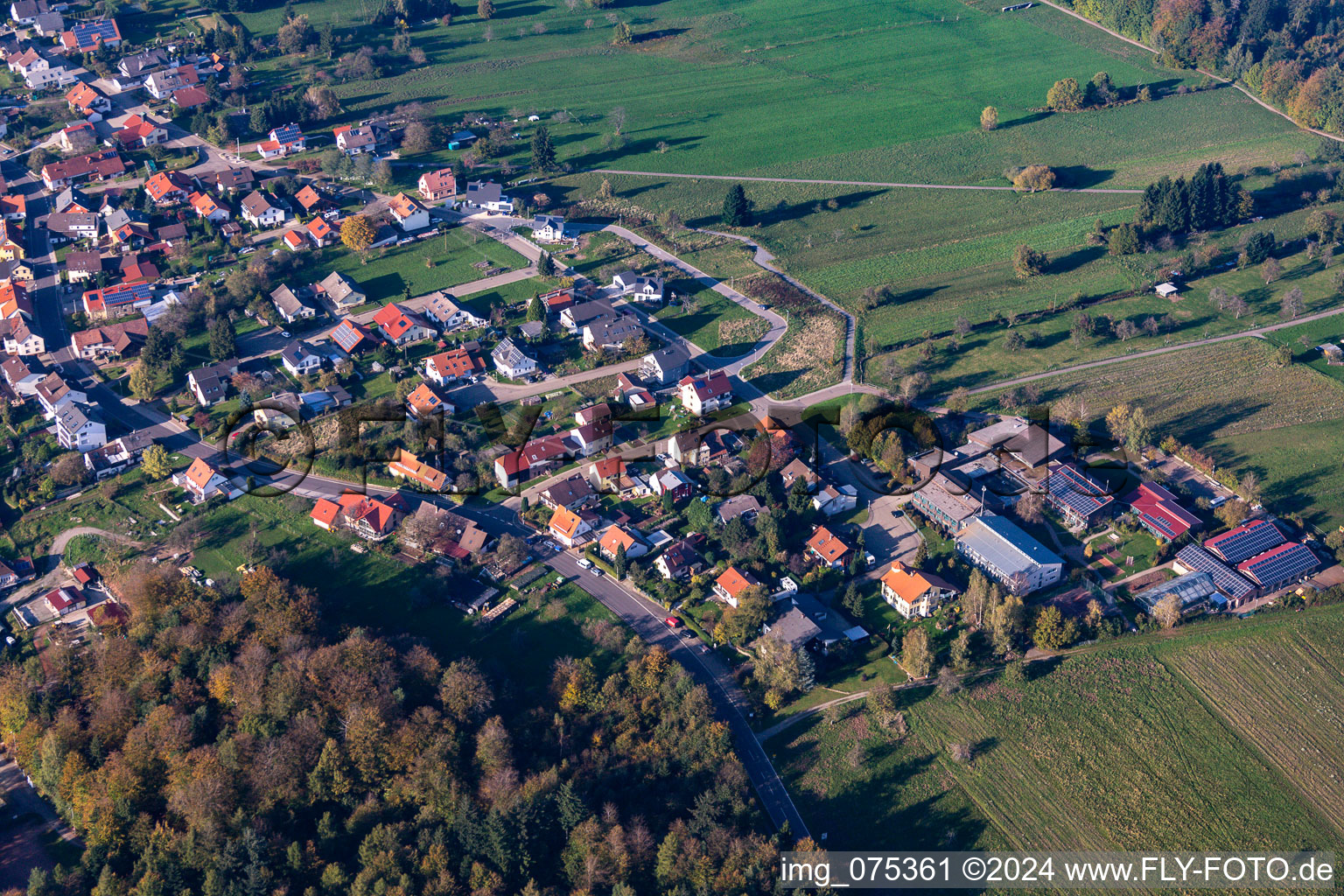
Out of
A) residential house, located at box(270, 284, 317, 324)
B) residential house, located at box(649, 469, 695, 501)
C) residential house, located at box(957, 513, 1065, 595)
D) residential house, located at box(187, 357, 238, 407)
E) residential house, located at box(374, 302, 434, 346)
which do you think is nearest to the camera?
residential house, located at box(957, 513, 1065, 595)

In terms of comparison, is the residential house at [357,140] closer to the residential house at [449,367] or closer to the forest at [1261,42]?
the residential house at [449,367]

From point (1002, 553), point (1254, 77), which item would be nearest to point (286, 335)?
point (1002, 553)

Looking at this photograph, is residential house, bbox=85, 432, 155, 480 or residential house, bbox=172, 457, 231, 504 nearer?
residential house, bbox=172, 457, 231, 504

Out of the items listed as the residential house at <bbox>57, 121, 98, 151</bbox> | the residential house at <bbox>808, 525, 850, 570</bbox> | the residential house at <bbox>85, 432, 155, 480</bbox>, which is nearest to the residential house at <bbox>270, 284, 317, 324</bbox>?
the residential house at <bbox>85, 432, 155, 480</bbox>

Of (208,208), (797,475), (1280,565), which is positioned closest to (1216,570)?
(1280,565)

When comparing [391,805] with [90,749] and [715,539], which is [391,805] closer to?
[90,749]

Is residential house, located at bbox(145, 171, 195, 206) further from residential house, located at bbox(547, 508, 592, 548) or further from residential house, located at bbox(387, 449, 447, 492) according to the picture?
residential house, located at bbox(547, 508, 592, 548)
